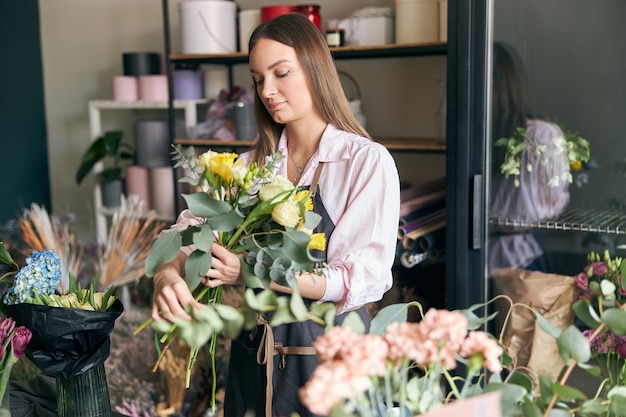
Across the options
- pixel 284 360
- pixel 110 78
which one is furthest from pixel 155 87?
pixel 284 360

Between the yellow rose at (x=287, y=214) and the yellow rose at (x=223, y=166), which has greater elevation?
the yellow rose at (x=223, y=166)

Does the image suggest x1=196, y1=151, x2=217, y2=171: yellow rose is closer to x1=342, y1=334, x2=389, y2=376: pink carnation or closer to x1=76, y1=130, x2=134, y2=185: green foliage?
x1=342, y1=334, x2=389, y2=376: pink carnation

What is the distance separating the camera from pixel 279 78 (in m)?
1.56

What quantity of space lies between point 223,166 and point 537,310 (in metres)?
1.35

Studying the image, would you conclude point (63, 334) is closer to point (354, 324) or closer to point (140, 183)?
point (354, 324)

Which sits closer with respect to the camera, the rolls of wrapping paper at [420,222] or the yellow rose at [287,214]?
the yellow rose at [287,214]

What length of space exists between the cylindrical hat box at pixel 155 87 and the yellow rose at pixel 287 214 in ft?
7.56

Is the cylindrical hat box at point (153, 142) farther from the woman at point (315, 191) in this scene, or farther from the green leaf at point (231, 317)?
the green leaf at point (231, 317)

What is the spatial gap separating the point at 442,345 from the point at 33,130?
12.7 feet

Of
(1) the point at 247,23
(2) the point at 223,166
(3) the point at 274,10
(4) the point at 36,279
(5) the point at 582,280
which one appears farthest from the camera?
(1) the point at 247,23

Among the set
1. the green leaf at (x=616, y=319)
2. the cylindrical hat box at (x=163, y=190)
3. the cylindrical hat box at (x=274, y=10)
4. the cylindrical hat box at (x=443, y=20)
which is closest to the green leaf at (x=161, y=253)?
the green leaf at (x=616, y=319)

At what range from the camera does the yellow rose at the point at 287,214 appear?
1.03 meters

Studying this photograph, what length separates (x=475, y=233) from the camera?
214 centimetres

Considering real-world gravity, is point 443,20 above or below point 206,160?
above
